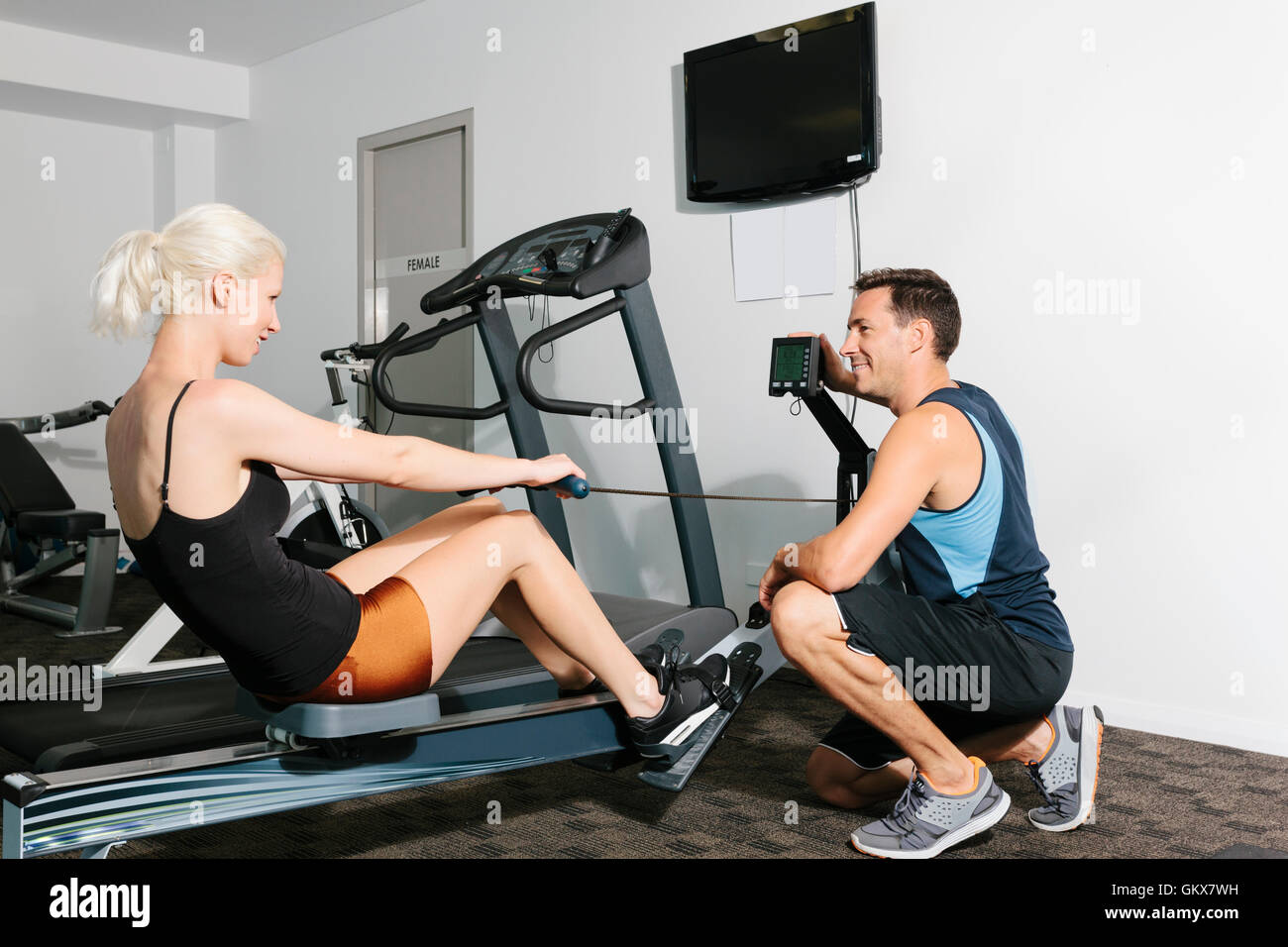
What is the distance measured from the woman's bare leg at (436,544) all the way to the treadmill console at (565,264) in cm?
82

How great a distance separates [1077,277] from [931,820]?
181 cm

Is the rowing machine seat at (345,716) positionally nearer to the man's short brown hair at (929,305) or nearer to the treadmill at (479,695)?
the treadmill at (479,695)

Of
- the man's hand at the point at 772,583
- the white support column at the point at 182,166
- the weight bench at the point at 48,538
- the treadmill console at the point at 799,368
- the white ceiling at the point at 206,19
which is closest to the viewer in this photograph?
the man's hand at the point at 772,583

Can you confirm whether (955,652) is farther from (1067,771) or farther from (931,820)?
(1067,771)

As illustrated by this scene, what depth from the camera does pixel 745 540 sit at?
13.6 feet

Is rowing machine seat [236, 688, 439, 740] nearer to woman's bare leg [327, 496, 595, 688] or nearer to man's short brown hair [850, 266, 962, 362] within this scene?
woman's bare leg [327, 496, 595, 688]

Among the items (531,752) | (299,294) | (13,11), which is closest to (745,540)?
(531,752)

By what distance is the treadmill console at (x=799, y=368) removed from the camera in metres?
2.69

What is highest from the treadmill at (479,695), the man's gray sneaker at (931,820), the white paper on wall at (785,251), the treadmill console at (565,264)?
the white paper on wall at (785,251)

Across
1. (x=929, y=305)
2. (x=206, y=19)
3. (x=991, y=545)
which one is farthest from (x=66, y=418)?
(x=991, y=545)

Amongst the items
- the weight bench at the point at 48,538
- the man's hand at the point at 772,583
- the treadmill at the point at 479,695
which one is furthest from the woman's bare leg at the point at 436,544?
the weight bench at the point at 48,538

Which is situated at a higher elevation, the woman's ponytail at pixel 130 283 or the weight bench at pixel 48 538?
the woman's ponytail at pixel 130 283

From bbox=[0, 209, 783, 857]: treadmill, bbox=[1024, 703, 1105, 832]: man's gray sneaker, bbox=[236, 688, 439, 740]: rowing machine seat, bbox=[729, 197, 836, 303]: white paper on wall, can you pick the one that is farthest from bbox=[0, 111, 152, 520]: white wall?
bbox=[1024, 703, 1105, 832]: man's gray sneaker
